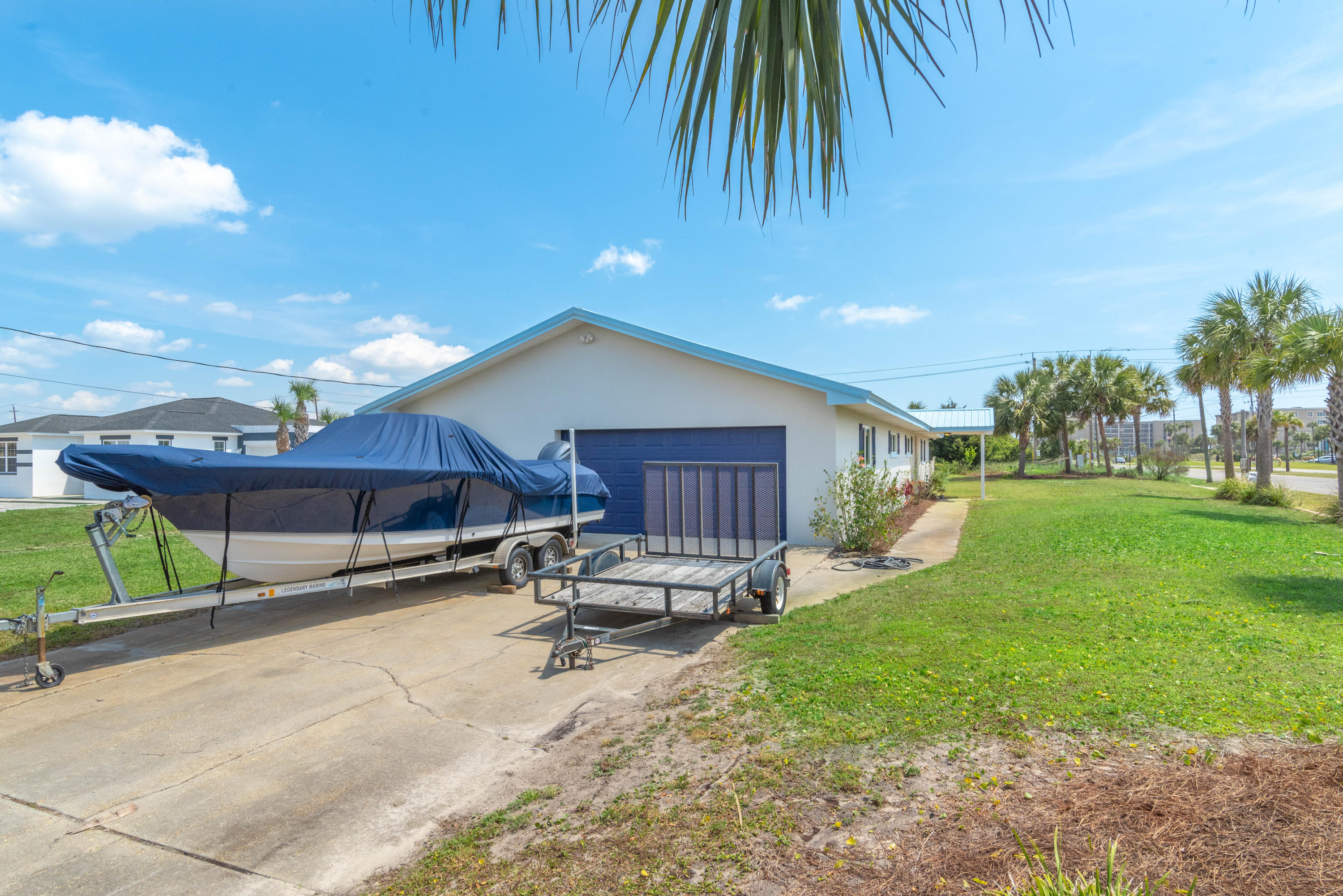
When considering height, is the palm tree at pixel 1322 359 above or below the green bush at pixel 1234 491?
above

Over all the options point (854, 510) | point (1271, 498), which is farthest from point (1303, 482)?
point (854, 510)

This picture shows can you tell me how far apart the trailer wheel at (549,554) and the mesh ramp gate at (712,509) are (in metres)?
1.98

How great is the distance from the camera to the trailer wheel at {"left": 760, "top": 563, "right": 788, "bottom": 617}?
7746mm

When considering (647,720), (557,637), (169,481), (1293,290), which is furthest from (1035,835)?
(1293,290)

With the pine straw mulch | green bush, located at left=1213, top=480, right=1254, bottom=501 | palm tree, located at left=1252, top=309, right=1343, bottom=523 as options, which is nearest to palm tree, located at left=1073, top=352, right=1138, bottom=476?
green bush, located at left=1213, top=480, right=1254, bottom=501

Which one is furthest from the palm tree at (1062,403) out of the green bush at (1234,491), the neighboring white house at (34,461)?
the neighboring white house at (34,461)

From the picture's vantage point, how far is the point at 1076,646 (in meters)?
6.09

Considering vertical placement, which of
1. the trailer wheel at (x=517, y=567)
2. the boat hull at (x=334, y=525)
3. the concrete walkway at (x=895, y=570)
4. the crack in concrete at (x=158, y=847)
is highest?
the boat hull at (x=334, y=525)

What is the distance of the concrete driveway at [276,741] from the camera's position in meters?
3.45

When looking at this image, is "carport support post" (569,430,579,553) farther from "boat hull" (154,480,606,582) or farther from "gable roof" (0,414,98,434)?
"gable roof" (0,414,98,434)

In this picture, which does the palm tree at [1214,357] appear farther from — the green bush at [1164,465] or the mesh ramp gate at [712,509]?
the mesh ramp gate at [712,509]

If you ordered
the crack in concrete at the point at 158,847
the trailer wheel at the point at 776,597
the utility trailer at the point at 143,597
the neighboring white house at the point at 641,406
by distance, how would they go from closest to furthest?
the crack in concrete at the point at 158,847
the utility trailer at the point at 143,597
the trailer wheel at the point at 776,597
the neighboring white house at the point at 641,406

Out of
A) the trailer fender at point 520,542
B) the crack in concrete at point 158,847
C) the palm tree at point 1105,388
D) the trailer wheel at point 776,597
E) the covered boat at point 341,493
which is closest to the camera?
the crack in concrete at point 158,847

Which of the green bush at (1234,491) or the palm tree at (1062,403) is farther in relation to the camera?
the palm tree at (1062,403)
